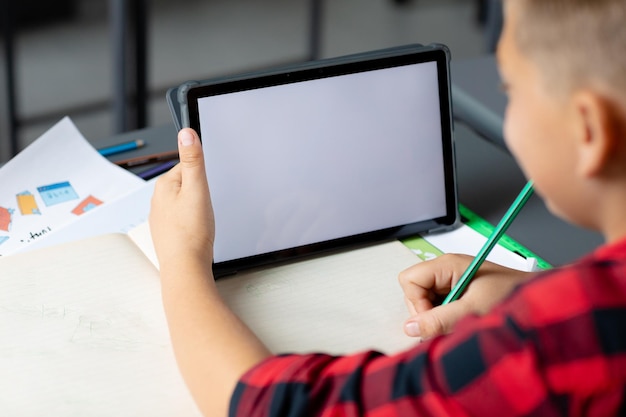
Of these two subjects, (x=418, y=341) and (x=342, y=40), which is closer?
(x=418, y=341)

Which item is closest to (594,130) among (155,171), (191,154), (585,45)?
(585,45)

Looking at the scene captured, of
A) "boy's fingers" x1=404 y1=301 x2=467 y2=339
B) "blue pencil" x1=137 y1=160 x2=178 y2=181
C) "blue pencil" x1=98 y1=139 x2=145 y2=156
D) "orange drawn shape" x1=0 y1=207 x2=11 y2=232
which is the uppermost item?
"blue pencil" x1=98 y1=139 x2=145 y2=156

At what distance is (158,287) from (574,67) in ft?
1.63

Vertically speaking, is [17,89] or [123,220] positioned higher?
[123,220]

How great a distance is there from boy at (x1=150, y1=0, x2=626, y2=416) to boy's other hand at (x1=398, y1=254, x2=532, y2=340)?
18cm

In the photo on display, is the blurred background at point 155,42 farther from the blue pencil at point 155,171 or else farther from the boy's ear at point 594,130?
the boy's ear at point 594,130

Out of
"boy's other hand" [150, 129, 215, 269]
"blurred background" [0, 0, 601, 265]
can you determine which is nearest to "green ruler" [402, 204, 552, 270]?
"boy's other hand" [150, 129, 215, 269]

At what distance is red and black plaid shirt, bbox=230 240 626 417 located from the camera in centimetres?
53

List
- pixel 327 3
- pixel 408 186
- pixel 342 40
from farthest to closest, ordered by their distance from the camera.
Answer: pixel 327 3, pixel 342 40, pixel 408 186

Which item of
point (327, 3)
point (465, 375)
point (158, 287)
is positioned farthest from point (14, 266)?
point (327, 3)

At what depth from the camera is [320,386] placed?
2.09 feet

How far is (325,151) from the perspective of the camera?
942 mm

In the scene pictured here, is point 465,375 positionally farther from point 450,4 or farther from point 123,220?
point 450,4

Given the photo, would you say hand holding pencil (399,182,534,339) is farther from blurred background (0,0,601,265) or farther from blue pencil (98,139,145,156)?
blurred background (0,0,601,265)
